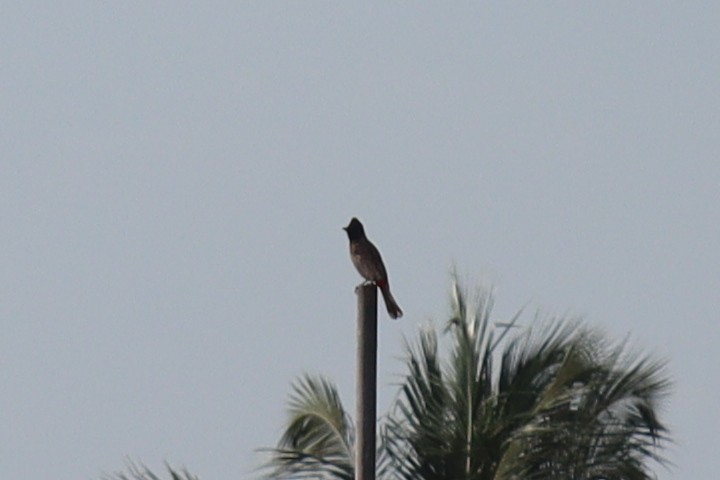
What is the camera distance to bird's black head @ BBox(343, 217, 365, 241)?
16.1 meters

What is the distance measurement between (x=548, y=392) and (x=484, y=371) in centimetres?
51

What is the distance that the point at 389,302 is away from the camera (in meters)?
15.1

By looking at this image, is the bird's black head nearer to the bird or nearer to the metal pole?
the bird

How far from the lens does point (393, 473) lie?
657 inches

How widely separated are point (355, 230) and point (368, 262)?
0.67 m

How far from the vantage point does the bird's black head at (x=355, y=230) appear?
1609 cm

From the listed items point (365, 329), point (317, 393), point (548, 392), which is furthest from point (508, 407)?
point (365, 329)

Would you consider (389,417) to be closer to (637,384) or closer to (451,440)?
(451,440)

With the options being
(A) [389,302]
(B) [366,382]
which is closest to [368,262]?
(A) [389,302]

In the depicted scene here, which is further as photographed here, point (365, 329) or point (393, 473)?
point (393, 473)

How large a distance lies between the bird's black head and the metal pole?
216 cm

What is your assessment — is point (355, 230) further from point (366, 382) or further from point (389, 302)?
point (366, 382)

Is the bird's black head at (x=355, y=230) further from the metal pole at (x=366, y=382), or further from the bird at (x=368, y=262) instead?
the metal pole at (x=366, y=382)

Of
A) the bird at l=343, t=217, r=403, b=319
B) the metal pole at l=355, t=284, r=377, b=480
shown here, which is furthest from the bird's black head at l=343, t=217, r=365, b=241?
the metal pole at l=355, t=284, r=377, b=480
